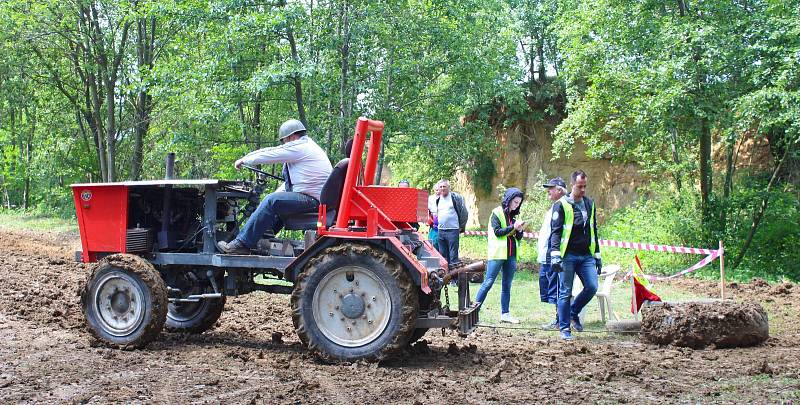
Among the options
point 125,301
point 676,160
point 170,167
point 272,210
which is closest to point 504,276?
point 272,210

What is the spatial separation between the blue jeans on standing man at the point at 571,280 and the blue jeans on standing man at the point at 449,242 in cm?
432

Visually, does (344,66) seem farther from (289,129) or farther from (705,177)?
(289,129)

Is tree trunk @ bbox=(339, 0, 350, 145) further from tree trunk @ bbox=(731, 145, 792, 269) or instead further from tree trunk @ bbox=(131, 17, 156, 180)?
tree trunk @ bbox=(131, 17, 156, 180)

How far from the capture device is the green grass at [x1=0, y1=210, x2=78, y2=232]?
30.3 meters

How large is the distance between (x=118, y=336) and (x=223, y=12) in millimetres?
10671

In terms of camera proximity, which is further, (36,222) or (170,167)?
(36,222)

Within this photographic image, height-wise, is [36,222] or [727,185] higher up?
[727,185]

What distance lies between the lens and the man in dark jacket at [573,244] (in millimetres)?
8906

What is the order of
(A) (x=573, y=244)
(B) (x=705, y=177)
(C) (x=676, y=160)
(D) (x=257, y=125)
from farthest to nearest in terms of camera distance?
(D) (x=257, y=125) → (C) (x=676, y=160) → (B) (x=705, y=177) → (A) (x=573, y=244)

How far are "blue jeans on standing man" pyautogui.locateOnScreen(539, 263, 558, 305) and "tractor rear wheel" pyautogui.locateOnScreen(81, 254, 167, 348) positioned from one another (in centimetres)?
481

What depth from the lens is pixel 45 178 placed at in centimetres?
4116

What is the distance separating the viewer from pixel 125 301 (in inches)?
306

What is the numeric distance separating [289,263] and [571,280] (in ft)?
11.1

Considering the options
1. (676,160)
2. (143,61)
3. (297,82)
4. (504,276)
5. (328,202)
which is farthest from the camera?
(143,61)
